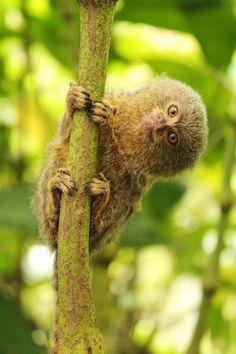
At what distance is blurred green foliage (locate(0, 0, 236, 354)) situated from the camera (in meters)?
3.12

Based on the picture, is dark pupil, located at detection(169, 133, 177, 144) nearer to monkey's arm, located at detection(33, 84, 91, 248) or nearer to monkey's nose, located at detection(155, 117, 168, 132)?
monkey's nose, located at detection(155, 117, 168, 132)

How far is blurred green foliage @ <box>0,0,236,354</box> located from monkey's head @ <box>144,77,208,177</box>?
394mm

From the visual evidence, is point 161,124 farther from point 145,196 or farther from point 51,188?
point 145,196

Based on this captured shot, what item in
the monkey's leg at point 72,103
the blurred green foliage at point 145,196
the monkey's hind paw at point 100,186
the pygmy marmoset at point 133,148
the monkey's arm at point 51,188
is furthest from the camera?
the blurred green foliage at point 145,196

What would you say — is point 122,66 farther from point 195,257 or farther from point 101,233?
point 101,233

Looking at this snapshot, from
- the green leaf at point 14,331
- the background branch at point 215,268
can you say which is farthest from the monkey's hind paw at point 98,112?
the green leaf at point 14,331

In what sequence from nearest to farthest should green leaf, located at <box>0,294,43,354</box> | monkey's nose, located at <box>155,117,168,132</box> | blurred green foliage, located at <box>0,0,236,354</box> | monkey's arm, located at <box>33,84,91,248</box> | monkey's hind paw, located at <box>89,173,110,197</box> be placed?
1. monkey's hind paw, located at <box>89,173,110,197</box>
2. monkey's arm, located at <box>33,84,91,248</box>
3. green leaf, located at <box>0,294,43,354</box>
4. monkey's nose, located at <box>155,117,168,132</box>
5. blurred green foliage, located at <box>0,0,236,354</box>

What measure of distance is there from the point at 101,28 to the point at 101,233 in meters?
1.10

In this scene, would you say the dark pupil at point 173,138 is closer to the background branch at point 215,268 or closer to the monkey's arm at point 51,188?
the background branch at point 215,268

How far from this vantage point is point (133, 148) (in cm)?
273

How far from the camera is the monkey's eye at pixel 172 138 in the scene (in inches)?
112

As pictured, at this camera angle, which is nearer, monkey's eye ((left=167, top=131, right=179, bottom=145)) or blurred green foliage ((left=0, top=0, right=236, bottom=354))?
monkey's eye ((left=167, top=131, right=179, bottom=145))

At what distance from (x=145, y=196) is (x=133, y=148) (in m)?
1.01

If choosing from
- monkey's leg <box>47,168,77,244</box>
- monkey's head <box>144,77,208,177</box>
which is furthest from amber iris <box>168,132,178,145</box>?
monkey's leg <box>47,168,77,244</box>
